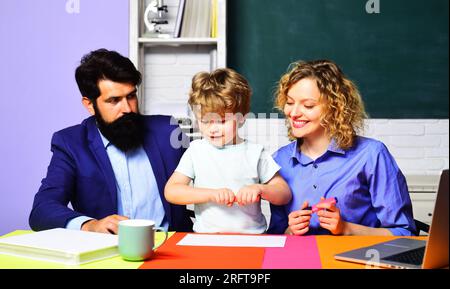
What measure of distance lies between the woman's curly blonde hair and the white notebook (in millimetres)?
924

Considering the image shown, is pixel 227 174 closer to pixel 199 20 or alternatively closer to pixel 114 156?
pixel 114 156

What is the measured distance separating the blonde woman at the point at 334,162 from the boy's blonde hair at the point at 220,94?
0.22m

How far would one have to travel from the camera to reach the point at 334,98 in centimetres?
208

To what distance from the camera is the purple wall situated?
132 inches

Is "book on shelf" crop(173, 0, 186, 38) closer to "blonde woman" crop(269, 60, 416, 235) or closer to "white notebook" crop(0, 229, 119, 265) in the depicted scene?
"blonde woman" crop(269, 60, 416, 235)

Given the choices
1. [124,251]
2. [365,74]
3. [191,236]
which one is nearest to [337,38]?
[365,74]

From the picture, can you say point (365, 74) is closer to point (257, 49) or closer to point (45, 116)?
point (257, 49)

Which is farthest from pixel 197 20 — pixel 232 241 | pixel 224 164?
pixel 232 241

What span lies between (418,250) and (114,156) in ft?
4.04

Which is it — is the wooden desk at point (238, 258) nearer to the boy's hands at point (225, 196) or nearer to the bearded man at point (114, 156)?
the boy's hands at point (225, 196)

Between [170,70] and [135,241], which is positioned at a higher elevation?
[170,70]

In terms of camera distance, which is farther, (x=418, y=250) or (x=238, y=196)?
(x=238, y=196)

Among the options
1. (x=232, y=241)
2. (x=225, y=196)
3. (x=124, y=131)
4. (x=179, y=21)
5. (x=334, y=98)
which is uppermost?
(x=179, y=21)

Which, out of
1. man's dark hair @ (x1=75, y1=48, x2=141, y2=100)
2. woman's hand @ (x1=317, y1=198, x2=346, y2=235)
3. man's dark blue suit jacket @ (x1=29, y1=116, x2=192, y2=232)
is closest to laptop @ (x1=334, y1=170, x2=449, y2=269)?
woman's hand @ (x1=317, y1=198, x2=346, y2=235)
